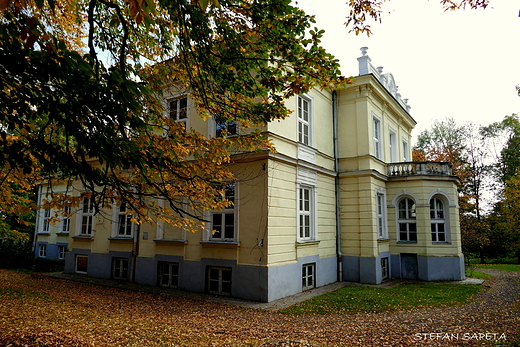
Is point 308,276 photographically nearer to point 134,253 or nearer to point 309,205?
point 309,205

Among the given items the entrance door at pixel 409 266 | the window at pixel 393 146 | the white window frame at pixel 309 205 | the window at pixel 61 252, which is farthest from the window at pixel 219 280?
the window at pixel 61 252

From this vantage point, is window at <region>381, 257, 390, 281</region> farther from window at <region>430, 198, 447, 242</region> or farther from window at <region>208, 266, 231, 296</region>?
window at <region>208, 266, 231, 296</region>

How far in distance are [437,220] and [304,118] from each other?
27.5 feet

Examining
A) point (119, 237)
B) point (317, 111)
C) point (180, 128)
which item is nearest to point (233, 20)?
point (180, 128)

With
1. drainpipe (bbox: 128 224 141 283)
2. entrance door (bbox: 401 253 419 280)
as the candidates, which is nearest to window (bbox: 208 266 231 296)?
drainpipe (bbox: 128 224 141 283)

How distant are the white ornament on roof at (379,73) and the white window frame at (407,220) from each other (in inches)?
230

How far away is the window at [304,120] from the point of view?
1307 centimetres

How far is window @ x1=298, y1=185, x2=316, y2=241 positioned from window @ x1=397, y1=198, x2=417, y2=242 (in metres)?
5.84

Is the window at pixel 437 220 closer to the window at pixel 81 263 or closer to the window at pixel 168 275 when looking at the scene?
the window at pixel 168 275

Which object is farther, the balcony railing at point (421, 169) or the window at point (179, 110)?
the balcony railing at point (421, 169)

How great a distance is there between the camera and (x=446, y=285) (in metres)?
14.1

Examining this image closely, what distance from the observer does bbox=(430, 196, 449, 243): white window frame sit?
1608 centimetres

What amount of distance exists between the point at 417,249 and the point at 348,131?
6344mm

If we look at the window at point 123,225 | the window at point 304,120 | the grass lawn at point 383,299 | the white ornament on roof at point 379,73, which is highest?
the white ornament on roof at point 379,73
